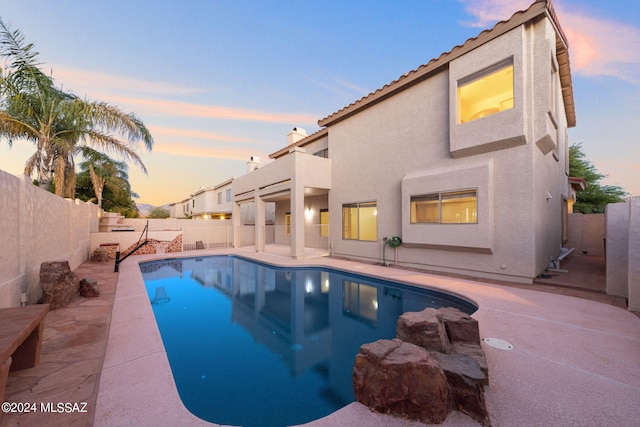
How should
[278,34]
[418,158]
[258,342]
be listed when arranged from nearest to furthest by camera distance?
[258,342]
[418,158]
[278,34]

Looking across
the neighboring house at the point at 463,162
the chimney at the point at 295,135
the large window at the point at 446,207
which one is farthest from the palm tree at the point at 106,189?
the large window at the point at 446,207

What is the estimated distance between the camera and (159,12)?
38.4ft

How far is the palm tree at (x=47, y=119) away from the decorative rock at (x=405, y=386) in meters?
12.2

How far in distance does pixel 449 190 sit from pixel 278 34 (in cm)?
1352

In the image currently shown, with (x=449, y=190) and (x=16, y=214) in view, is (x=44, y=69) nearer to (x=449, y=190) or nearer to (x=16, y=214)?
(x=16, y=214)

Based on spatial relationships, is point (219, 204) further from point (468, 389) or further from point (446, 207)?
point (468, 389)

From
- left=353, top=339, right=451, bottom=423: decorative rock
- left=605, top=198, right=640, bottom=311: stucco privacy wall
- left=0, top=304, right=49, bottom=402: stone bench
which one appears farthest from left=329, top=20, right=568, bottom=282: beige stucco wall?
left=0, top=304, right=49, bottom=402: stone bench

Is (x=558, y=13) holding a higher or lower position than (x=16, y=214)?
higher

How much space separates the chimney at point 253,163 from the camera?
80.7 feet

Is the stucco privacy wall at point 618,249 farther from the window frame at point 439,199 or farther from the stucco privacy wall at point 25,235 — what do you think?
the stucco privacy wall at point 25,235

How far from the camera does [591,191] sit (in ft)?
75.4

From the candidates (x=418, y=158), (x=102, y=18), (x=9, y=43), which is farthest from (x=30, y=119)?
(x=418, y=158)

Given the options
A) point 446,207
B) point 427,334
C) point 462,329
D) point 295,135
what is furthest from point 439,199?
point 295,135

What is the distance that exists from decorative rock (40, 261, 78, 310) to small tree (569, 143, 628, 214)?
33956 millimetres
